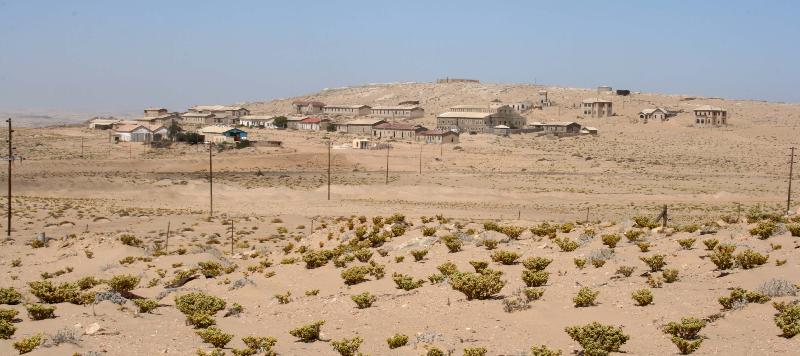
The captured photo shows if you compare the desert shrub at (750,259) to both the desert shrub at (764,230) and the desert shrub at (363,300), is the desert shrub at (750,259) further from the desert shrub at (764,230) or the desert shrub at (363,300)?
the desert shrub at (363,300)

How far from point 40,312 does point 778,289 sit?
17.1 m

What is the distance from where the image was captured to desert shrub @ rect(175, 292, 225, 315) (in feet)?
61.7

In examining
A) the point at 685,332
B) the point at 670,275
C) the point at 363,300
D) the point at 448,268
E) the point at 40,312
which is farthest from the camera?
the point at 448,268

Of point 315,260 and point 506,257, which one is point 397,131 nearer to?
point 315,260

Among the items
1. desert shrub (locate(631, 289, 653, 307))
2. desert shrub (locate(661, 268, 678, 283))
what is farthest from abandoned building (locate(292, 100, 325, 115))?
desert shrub (locate(631, 289, 653, 307))

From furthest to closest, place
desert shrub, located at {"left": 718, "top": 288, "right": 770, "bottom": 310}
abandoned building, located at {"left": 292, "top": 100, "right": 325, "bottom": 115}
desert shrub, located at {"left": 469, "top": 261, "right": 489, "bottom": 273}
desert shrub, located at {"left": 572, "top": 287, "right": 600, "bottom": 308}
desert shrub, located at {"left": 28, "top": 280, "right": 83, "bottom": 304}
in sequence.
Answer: abandoned building, located at {"left": 292, "top": 100, "right": 325, "bottom": 115} < desert shrub, located at {"left": 469, "top": 261, "right": 489, "bottom": 273} < desert shrub, located at {"left": 28, "top": 280, "right": 83, "bottom": 304} < desert shrub, located at {"left": 572, "top": 287, "right": 600, "bottom": 308} < desert shrub, located at {"left": 718, "top": 288, "right": 770, "bottom": 310}

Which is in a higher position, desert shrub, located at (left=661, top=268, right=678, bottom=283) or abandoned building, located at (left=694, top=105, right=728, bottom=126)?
abandoned building, located at (left=694, top=105, right=728, bottom=126)

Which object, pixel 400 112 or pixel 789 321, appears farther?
pixel 400 112

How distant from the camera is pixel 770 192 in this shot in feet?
214

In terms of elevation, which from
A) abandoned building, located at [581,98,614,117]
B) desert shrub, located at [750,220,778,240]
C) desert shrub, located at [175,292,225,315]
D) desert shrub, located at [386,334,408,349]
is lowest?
desert shrub, located at [175,292,225,315]

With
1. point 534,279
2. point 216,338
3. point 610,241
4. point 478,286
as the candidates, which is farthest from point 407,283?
point 610,241

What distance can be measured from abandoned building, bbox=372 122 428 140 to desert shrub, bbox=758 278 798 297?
94.0 m

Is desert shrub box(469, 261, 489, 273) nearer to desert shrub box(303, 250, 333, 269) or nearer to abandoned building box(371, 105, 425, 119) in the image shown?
desert shrub box(303, 250, 333, 269)

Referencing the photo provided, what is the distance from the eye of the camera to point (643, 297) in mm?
16484
